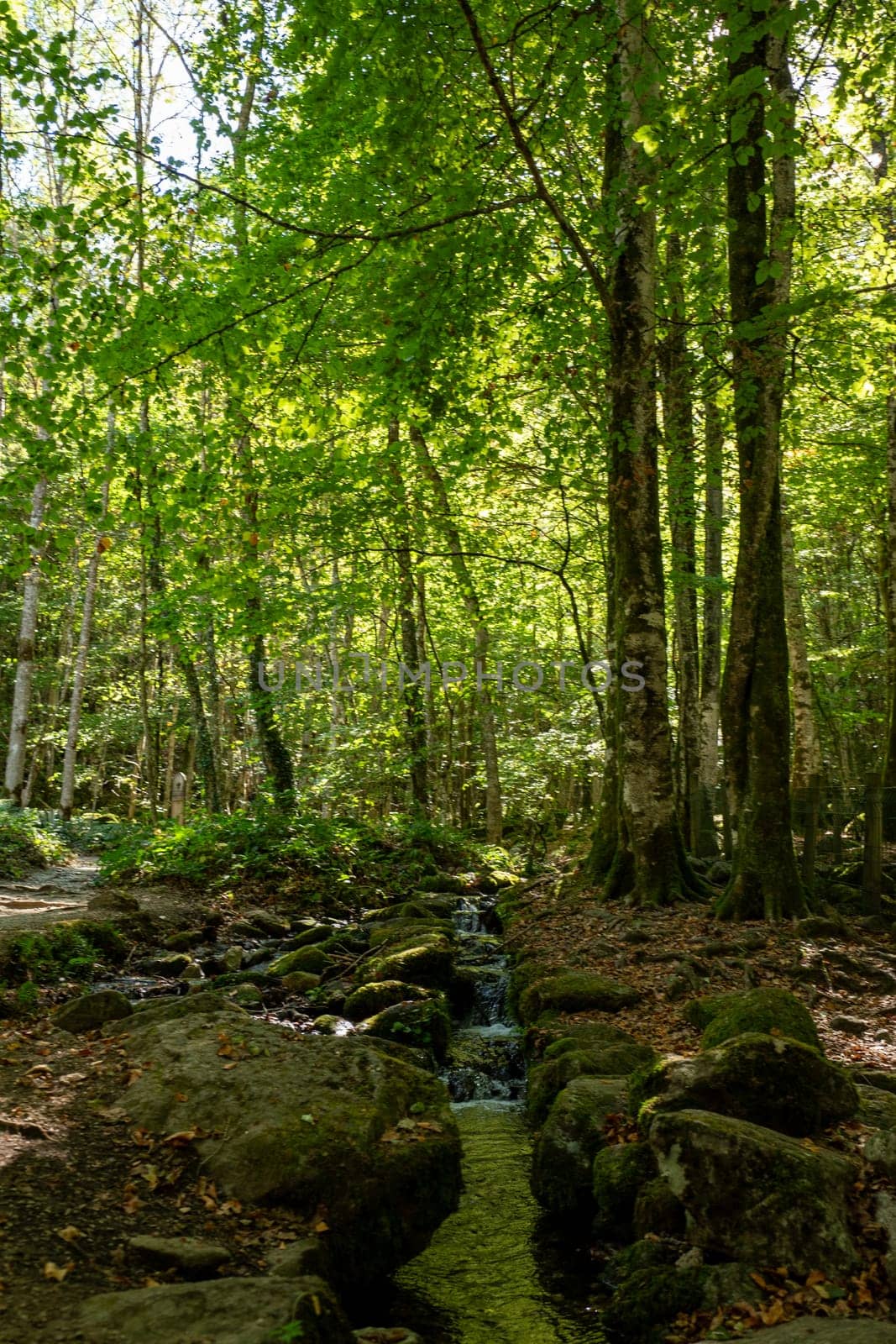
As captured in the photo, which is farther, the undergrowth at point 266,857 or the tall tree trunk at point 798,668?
the tall tree trunk at point 798,668

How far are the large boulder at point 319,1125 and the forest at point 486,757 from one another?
28mm

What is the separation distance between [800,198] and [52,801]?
1251 inches

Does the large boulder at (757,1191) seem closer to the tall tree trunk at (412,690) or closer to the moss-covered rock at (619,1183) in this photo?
the moss-covered rock at (619,1183)

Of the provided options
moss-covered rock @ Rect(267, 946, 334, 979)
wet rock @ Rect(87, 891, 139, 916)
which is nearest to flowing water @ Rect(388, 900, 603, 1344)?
moss-covered rock @ Rect(267, 946, 334, 979)

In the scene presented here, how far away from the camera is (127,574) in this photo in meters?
29.0

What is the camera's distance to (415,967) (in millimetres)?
8898

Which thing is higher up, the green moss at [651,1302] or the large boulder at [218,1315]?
the large boulder at [218,1315]

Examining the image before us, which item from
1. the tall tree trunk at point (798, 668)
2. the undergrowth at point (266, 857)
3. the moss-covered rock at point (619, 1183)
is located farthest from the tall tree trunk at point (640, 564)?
the tall tree trunk at point (798, 668)

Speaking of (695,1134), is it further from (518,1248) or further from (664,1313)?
(518,1248)

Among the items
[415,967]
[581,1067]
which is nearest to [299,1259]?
[581,1067]

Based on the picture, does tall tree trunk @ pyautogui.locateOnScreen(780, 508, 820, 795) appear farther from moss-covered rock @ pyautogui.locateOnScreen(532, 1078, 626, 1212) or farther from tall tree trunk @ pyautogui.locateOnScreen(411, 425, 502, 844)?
moss-covered rock @ pyautogui.locateOnScreen(532, 1078, 626, 1212)

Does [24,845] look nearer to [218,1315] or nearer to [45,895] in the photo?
[45,895]

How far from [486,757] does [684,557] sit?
25.0ft

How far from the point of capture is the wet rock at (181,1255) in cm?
350
